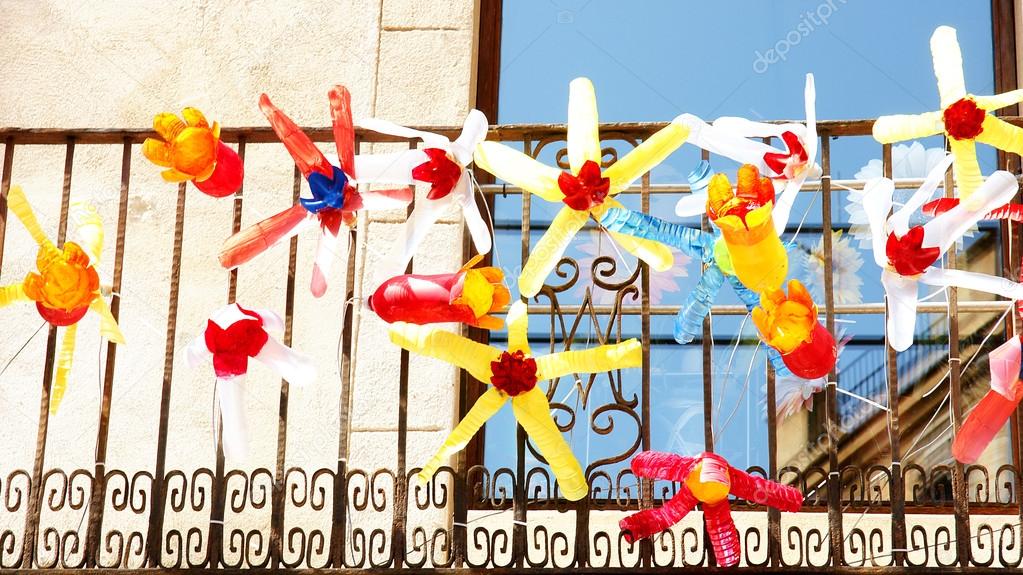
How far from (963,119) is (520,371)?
125cm

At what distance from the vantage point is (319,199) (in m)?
3.30

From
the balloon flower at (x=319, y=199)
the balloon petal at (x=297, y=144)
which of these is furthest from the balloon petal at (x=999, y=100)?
the balloon petal at (x=297, y=144)

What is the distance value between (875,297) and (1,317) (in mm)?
3035

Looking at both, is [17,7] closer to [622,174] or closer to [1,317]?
[1,317]

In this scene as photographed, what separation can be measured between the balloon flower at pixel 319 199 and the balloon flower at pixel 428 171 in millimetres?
49

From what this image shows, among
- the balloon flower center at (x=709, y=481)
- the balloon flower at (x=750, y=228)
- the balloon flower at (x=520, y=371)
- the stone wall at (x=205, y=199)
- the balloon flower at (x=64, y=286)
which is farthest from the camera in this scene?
the stone wall at (x=205, y=199)

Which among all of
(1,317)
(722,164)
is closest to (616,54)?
(722,164)

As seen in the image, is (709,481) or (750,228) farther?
(709,481)

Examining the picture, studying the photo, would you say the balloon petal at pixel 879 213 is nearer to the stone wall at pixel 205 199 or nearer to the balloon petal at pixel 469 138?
the balloon petal at pixel 469 138

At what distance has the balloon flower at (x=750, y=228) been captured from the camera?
305 cm

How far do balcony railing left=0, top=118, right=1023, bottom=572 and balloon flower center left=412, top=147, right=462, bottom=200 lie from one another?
347 millimetres

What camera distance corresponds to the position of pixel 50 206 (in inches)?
183

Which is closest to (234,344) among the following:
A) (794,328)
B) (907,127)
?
(794,328)

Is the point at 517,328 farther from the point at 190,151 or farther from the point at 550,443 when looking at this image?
the point at 190,151
